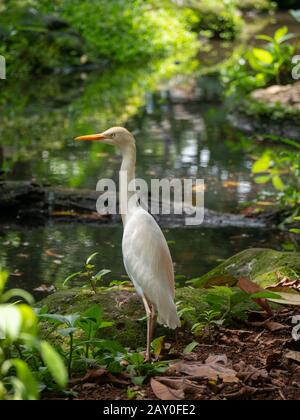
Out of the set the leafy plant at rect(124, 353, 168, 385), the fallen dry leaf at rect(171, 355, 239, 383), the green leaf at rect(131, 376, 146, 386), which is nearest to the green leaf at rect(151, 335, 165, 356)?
the fallen dry leaf at rect(171, 355, 239, 383)

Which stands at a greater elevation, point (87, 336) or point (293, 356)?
point (87, 336)

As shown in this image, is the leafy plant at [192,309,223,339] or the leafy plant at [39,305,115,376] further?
the leafy plant at [192,309,223,339]

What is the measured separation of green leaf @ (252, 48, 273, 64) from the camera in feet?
33.7

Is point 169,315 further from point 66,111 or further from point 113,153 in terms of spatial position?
point 66,111

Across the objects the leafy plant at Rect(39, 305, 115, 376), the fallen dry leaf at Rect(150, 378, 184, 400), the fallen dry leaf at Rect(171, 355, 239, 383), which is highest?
the leafy plant at Rect(39, 305, 115, 376)

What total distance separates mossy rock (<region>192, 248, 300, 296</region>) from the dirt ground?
656 millimetres

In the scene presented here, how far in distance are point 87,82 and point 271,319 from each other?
12432 millimetres

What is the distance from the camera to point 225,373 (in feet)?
10.7

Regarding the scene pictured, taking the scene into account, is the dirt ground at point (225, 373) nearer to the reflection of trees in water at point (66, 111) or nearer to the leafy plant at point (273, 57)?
the reflection of trees in water at point (66, 111)

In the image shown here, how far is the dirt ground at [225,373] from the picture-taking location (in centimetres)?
311

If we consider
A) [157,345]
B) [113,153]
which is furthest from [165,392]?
[113,153]

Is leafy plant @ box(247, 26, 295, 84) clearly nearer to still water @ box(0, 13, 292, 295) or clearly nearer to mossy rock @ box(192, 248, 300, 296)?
still water @ box(0, 13, 292, 295)

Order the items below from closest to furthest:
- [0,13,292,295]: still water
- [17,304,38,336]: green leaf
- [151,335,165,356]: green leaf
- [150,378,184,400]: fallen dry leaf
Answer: [17,304,38,336]: green leaf
[150,378,184,400]: fallen dry leaf
[151,335,165,356]: green leaf
[0,13,292,295]: still water

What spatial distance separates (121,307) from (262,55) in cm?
704
